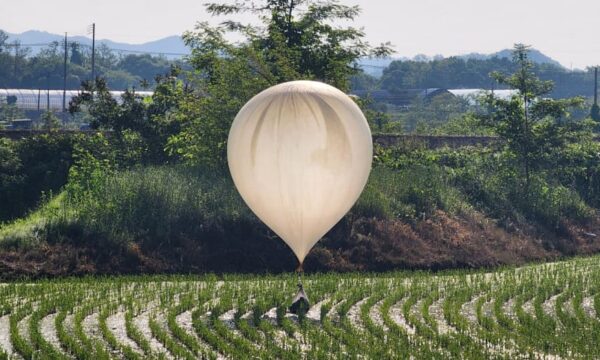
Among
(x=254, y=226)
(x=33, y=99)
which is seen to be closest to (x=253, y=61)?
(x=254, y=226)

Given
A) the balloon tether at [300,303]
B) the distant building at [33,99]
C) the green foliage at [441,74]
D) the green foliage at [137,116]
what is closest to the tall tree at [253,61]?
the green foliage at [137,116]

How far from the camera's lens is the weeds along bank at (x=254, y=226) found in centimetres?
2681

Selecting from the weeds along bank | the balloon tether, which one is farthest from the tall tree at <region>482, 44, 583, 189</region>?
the balloon tether

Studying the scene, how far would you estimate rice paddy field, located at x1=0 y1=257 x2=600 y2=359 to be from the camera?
16.6m

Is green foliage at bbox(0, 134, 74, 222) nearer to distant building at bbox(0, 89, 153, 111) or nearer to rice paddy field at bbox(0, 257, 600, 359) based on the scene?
rice paddy field at bbox(0, 257, 600, 359)

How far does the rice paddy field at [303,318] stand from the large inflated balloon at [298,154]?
225 cm

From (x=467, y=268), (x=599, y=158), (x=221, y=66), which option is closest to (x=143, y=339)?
(x=467, y=268)

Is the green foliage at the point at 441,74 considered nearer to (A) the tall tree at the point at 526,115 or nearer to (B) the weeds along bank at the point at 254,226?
(A) the tall tree at the point at 526,115

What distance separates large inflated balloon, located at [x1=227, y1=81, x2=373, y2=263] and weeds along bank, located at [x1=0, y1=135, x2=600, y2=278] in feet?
26.9

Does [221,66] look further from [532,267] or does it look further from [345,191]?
[345,191]

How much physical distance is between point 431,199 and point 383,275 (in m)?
Answer: 7.64

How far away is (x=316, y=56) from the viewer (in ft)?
118

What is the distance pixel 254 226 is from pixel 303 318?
10.2 metres

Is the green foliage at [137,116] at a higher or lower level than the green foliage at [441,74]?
lower
